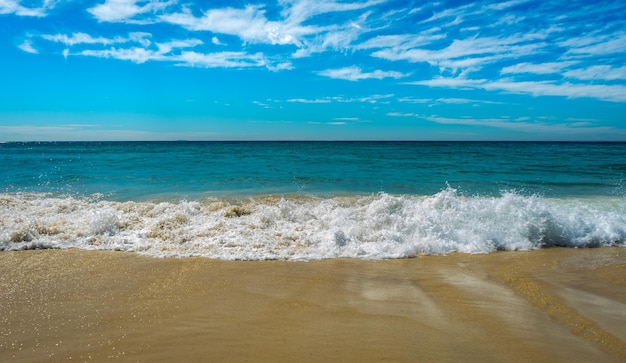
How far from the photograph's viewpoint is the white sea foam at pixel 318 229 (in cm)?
672

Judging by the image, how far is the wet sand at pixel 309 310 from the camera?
3.50m

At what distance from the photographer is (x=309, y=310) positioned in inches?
168

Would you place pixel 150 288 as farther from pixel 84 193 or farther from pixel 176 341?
pixel 84 193

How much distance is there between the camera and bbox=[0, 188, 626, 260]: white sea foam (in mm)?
6723

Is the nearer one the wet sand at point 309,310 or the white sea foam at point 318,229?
the wet sand at point 309,310

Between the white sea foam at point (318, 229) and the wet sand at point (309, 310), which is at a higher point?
the white sea foam at point (318, 229)

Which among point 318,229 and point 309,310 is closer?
point 309,310

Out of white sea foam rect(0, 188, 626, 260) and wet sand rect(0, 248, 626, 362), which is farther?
white sea foam rect(0, 188, 626, 260)

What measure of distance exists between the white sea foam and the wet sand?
590mm

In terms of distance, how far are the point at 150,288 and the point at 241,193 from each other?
8.37 m

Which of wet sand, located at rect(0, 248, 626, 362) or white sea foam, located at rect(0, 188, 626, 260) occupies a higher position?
white sea foam, located at rect(0, 188, 626, 260)

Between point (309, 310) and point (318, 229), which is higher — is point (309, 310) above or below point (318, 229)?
below

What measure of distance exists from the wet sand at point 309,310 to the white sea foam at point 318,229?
23.2 inches

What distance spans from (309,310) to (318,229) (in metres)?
3.70
